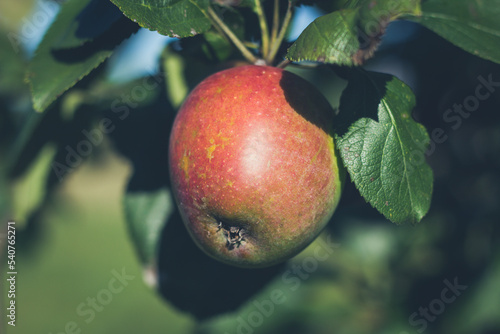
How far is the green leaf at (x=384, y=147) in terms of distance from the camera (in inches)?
27.5

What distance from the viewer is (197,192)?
0.75 metres

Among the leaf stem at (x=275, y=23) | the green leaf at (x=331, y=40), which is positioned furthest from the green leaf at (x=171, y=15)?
the green leaf at (x=331, y=40)

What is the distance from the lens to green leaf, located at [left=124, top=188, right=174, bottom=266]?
109 centimetres

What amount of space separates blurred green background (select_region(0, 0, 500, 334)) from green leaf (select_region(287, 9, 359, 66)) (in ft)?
1.32

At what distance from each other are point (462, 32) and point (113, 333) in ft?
14.4

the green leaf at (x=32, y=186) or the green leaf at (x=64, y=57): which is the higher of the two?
the green leaf at (x=64, y=57)

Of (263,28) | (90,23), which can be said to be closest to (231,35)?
(263,28)

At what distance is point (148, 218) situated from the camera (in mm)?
1088

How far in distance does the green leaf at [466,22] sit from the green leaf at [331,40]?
0.30 m

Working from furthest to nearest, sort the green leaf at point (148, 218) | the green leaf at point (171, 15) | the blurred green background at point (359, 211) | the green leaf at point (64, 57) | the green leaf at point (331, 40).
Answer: the blurred green background at point (359, 211), the green leaf at point (148, 218), the green leaf at point (64, 57), the green leaf at point (171, 15), the green leaf at point (331, 40)

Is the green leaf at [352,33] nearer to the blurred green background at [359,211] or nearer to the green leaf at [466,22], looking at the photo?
the green leaf at [466,22]

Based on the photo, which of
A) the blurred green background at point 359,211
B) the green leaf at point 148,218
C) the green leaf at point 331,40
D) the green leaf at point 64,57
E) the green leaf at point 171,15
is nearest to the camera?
the green leaf at point 331,40

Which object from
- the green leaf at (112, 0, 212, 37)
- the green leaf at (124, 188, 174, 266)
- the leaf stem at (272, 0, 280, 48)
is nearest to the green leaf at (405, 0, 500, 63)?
the leaf stem at (272, 0, 280, 48)

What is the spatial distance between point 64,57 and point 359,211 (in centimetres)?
118
